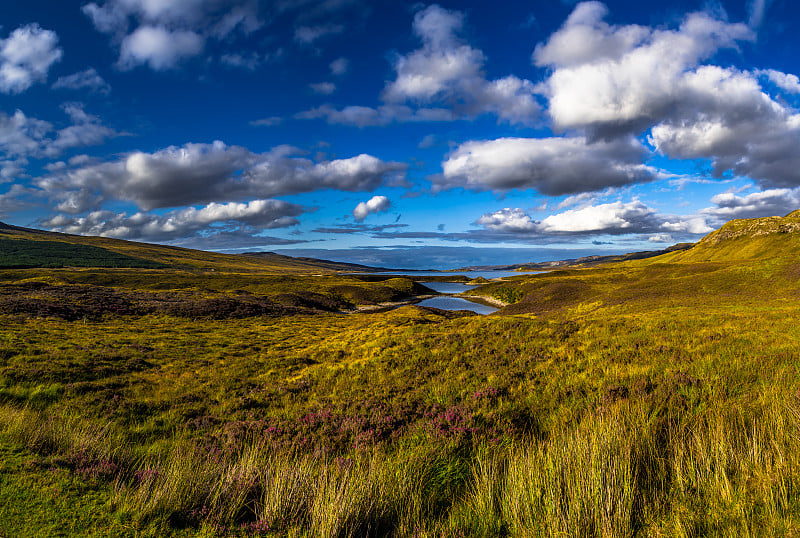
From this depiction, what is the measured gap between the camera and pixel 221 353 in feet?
78.2

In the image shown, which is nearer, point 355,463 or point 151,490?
point 151,490

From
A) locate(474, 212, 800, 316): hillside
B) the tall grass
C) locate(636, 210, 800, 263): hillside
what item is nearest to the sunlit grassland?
the tall grass

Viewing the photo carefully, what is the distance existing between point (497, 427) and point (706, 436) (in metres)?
3.42

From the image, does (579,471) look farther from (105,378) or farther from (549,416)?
(105,378)

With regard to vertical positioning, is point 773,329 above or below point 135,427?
above

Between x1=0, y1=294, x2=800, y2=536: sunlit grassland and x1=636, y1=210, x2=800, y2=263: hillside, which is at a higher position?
x1=636, y1=210, x2=800, y2=263: hillside

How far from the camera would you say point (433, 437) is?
6.82m

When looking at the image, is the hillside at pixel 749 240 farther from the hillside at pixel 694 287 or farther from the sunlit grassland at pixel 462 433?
the sunlit grassland at pixel 462 433

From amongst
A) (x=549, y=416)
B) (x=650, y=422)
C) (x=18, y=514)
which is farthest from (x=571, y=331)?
(x=18, y=514)

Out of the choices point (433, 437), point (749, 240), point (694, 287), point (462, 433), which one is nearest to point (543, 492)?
point (462, 433)

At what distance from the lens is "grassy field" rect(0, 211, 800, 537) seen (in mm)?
3896

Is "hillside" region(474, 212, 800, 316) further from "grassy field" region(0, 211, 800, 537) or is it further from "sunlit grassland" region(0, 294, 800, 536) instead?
"grassy field" region(0, 211, 800, 537)

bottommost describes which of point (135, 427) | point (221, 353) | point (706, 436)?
point (221, 353)

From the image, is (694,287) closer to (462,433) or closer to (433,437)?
(462,433)
